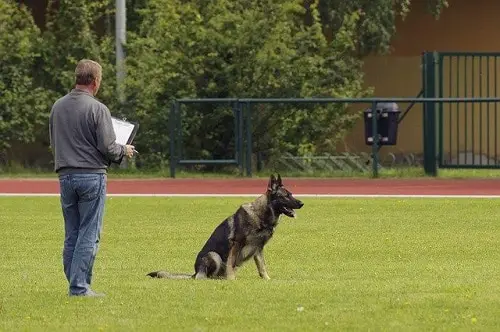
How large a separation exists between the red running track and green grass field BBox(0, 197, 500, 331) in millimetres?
2418

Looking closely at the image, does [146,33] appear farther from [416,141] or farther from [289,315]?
[289,315]

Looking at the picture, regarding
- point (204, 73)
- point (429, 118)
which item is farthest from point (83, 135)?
point (204, 73)

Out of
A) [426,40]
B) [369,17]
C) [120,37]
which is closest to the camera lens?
[120,37]

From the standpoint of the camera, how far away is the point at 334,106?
108 ft

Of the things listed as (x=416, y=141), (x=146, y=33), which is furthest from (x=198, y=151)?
(x=416, y=141)

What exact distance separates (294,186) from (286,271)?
13.7 meters

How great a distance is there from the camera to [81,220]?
1251cm

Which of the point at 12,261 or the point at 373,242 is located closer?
the point at 12,261

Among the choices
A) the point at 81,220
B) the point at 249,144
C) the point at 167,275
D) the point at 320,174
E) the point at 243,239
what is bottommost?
the point at 320,174

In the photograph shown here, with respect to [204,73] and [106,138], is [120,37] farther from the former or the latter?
[106,138]

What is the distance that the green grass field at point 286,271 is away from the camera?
1147 cm

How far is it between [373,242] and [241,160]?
1360 cm

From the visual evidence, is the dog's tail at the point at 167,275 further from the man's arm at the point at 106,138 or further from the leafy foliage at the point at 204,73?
the leafy foliage at the point at 204,73

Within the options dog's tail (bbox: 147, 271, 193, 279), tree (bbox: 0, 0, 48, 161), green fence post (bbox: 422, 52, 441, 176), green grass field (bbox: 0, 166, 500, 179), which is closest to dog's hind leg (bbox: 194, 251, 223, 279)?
dog's tail (bbox: 147, 271, 193, 279)
